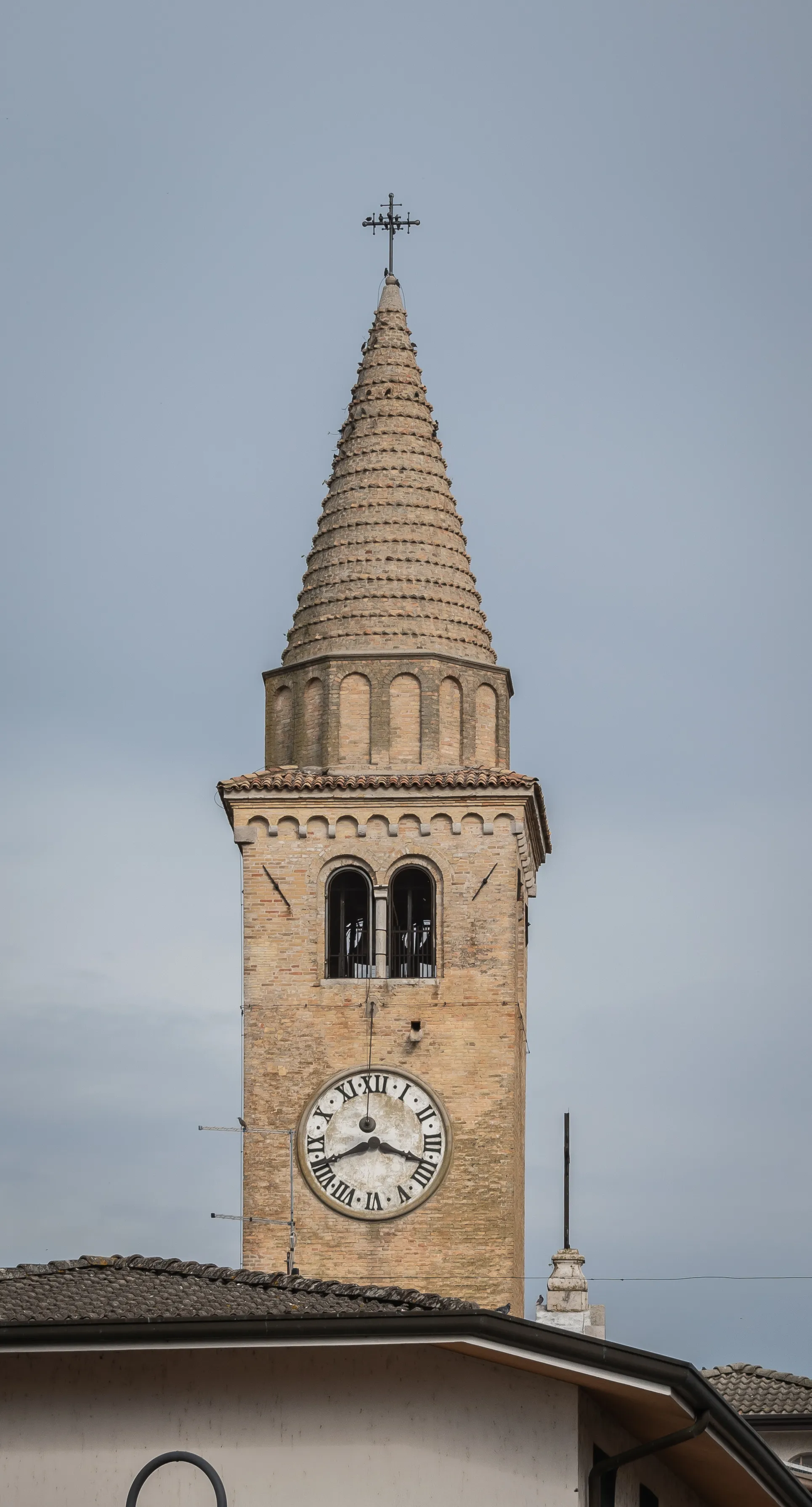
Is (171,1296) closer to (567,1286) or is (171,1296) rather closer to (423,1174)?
(567,1286)

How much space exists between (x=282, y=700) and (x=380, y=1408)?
2897cm

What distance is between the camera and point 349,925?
45.2 m

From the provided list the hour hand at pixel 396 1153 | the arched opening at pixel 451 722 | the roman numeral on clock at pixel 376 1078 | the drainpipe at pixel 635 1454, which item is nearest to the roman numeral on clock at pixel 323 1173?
the hour hand at pixel 396 1153

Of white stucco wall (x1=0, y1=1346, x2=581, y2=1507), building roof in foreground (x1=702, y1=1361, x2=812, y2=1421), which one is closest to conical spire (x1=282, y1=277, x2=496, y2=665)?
building roof in foreground (x1=702, y1=1361, x2=812, y2=1421)

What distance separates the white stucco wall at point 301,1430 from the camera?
19.2 m

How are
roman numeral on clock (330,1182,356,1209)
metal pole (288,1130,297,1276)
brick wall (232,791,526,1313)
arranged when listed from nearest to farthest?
metal pole (288,1130,297,1276), brick wall (232,791,526,1313), roman numeral on clock (330,1182,356,1209)

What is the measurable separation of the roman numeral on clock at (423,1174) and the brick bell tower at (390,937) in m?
0.04

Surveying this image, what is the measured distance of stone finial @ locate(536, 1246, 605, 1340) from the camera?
36312 mm

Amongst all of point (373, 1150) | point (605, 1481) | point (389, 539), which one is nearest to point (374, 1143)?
point (373, 1150)

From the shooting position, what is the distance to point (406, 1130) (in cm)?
4338

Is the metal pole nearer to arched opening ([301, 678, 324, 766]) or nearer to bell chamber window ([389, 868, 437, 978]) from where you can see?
bell chamber window ([389, 868, 437, 978])

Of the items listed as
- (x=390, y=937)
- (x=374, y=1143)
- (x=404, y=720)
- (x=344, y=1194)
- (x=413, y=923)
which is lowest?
(x=344, y=1194)

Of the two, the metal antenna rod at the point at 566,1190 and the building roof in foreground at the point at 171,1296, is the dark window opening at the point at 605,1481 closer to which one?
the building roof in foreground at the point at 171,1296

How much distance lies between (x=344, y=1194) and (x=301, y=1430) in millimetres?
23859
